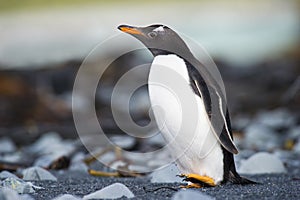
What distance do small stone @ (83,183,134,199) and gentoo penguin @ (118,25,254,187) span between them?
477 mm

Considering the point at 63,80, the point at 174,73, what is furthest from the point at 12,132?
the point at 63,80

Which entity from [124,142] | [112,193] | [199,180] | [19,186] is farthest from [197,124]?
[124,142]

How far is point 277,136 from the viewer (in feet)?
19.6

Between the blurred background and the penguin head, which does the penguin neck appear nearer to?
the penguin head

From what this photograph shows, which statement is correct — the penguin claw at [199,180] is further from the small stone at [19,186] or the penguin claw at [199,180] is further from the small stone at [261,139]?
the small stone at [261,139]

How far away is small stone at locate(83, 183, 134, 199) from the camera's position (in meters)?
2.81

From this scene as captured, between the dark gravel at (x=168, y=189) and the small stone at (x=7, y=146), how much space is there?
1664 mm

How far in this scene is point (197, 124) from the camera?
10.8ft

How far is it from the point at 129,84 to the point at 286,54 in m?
4.91

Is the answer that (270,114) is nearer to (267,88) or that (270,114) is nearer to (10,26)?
(267,88)

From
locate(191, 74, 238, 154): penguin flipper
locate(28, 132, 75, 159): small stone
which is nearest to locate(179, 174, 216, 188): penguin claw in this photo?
locate(191, 74, 238, 154): penguin flipper

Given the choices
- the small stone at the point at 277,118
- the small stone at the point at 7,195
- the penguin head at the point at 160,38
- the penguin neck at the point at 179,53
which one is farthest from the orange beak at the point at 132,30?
the small stone at the point at 277,118

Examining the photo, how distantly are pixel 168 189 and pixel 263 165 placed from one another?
1.13 metres

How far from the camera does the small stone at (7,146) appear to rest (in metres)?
5.36
